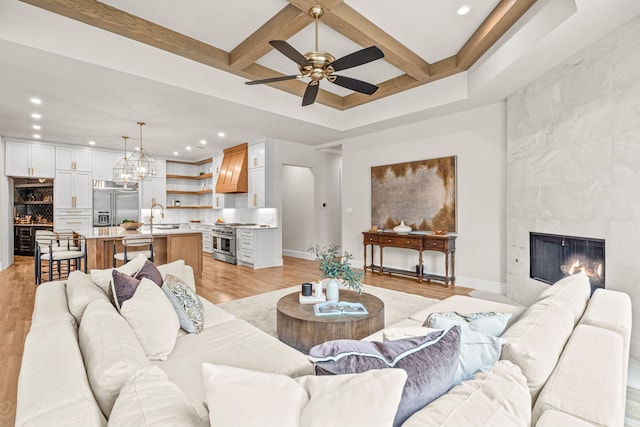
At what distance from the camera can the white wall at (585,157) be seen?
8.39 ft

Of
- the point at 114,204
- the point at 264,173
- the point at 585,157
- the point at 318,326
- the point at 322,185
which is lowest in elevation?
the point at 318,326

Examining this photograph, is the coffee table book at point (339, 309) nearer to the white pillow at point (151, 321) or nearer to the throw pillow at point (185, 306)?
the throw pillow at point (185, 306)

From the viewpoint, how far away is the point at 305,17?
2.97m

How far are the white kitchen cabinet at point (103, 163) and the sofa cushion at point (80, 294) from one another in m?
6.61

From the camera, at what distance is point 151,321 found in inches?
68.4

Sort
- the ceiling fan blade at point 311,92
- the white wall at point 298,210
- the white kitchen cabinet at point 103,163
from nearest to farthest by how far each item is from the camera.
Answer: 1. the ceiling fan blade at point 311,92
2. the white kitchen cabinet at point 103,163
3. the white wall at point 298,210

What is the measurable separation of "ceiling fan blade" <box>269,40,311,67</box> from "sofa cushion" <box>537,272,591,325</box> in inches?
95.3

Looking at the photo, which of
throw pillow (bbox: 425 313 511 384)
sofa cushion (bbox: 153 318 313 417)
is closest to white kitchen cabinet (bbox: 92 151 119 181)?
sofa cushion (bbox: 153 318 313 417)

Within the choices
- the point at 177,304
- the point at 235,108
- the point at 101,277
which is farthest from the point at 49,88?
the point at 177,304

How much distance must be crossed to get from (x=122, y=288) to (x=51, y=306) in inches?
13.5

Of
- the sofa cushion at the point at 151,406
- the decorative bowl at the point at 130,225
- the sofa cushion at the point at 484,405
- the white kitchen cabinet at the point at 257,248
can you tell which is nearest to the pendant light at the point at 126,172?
the decorative bowl at the point at 130,225

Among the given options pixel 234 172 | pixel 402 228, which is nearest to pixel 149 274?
pixel 402 228

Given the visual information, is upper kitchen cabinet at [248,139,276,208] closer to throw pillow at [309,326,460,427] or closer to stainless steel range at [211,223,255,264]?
stainless steel range at [211,223,255,264]

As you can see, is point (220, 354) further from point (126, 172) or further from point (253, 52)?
point (126, 172)
